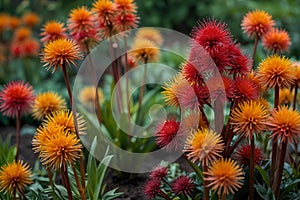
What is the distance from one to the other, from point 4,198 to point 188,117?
2.67 ft

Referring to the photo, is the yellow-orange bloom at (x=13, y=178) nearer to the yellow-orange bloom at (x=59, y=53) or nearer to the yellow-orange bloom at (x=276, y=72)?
the yellow-orange bloom at (x=59, y=53)

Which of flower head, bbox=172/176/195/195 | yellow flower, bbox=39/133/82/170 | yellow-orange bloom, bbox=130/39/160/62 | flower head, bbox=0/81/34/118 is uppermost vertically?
yellow-orange bloom, bbox=130/39/160/62

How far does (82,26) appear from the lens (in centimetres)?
197

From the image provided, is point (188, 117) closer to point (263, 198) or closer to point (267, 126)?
point (267, 126)

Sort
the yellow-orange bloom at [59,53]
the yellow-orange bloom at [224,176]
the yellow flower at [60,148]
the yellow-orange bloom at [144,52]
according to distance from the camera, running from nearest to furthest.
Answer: the yellow-orange bloom at [224,176] < the yellow flower at [60,148] < the yellow-orange bloom at [59,53] < the yellow-orange bloom at [144,52]

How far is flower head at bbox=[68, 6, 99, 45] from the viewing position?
1.95 m

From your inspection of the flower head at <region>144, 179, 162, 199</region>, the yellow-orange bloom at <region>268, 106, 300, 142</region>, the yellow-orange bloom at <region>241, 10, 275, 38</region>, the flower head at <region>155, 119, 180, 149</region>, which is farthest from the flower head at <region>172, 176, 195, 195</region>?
the yellow-orange bloom at <region>241, 10, 275, 38</region>

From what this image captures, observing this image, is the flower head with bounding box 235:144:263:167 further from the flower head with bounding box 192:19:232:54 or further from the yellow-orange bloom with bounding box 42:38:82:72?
the yellow-orange bloom with bounding box 42:38:82:72

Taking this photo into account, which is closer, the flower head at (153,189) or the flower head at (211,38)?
the flower head at (211,38)

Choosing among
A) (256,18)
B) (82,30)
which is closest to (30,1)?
(82,30)

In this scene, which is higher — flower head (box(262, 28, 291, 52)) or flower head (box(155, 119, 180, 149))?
flower head (box(262, 28, 291, 52))

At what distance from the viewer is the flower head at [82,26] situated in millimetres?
1953

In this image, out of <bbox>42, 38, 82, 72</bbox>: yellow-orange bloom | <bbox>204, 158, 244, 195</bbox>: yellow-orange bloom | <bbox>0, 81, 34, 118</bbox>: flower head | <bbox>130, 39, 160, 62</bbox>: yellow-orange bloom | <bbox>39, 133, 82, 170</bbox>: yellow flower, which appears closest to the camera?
<bbox>204, 158, 244, 195</bbox>: yellow-orange bloom

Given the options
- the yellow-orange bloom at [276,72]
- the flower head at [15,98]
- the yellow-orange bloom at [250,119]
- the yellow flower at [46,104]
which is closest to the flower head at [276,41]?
the yellow-orange bloom at [276,72]
